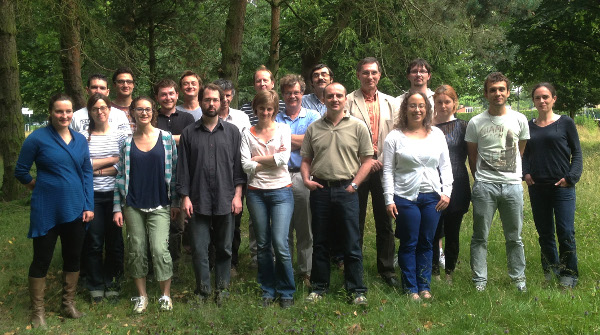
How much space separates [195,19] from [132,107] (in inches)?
440

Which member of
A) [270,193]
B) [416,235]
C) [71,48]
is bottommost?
[416,235]

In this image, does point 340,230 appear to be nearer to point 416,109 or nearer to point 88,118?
point 416,109

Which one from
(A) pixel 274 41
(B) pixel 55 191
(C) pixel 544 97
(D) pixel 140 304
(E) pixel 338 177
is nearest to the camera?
(B) pixel 55 191

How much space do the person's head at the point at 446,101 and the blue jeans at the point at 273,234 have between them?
5.82 ft

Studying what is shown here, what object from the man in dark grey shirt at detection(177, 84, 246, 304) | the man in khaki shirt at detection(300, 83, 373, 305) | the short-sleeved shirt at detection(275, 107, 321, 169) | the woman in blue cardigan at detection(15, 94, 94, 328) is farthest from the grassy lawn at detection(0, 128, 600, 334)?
the short-sleeved shirt at detection(275, 107, 321, 169)

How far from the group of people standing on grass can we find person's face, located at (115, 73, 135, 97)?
0.47 m

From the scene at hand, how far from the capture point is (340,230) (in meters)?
5.26

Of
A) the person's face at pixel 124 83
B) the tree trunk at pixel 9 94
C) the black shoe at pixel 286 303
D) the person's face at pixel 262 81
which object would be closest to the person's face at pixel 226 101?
the person's face at pixel 262 81

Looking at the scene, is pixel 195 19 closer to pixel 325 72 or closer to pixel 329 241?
pixel 325 72

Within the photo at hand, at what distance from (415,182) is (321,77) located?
1612 millimetres

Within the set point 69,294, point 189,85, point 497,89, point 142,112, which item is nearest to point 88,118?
point 142,112

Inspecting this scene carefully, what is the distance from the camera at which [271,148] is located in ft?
17.1

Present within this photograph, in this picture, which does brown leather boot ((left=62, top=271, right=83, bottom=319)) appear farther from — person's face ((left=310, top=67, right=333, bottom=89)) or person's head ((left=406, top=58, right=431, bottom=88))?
person's head ((left=406, top=58, right=431, bottom=88))

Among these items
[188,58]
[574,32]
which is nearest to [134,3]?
[188,58]
